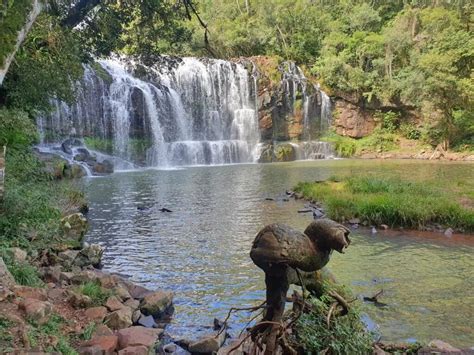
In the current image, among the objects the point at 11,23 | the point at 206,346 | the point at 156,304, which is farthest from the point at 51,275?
the point at 11,23

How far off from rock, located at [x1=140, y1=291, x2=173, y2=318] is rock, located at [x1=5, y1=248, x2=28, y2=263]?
69.0 inches

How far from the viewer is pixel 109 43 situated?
14.0 meters

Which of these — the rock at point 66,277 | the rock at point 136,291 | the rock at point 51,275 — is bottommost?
the rock at point 136,291

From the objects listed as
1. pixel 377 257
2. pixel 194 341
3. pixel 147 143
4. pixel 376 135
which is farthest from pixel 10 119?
pixel 376 135

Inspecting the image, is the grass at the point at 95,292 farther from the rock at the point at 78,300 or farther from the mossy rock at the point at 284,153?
the mossy rock at the point at 284,153

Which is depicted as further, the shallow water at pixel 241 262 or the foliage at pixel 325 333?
the shallow water at pixel 241 262

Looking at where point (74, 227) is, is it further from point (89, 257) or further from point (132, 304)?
point (132, 304)

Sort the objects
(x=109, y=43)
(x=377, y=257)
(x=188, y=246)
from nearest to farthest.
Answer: (x=377, y=257)
(x=188, y=246)
(x=109, y=43)

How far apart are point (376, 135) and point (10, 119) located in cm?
3985

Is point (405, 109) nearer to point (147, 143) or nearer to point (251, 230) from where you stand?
point (147, 143)

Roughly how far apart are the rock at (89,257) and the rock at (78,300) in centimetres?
262

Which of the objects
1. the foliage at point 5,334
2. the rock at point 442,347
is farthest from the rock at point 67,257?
the rock at point 442,347

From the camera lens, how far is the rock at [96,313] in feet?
18.2

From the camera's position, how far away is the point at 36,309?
4.58 metres
